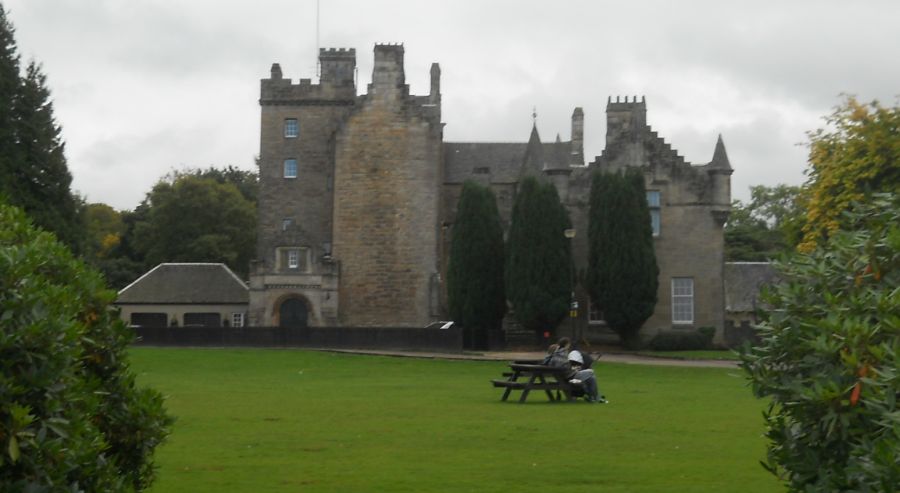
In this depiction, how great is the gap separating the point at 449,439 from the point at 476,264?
37.9m

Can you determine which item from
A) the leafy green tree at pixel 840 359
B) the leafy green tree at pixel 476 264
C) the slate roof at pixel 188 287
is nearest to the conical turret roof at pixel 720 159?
the leafy green tree at pixel 476 264

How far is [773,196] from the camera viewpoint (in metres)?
102

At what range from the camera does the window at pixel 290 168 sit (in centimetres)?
6438

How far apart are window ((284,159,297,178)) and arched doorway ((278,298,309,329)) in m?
8.06

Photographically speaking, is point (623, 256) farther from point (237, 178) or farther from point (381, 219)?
point (237, 178)

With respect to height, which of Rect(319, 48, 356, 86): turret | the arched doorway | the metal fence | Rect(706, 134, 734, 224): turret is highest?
Rect(319, 48, 356, 86): turret

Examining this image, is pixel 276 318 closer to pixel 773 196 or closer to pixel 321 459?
pixel 321 459

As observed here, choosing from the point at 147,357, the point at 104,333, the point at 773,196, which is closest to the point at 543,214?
the point at 147,357

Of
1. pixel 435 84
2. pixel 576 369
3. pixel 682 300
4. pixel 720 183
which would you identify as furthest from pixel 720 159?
pixel 576 369

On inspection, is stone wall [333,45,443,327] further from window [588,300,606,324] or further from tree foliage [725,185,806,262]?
tree foliage [725,185,806,262]

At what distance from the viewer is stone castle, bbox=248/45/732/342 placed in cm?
5800

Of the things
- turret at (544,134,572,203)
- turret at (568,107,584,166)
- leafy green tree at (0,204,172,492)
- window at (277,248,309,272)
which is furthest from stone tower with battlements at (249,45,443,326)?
leafy green tree at (0,204,172,492)

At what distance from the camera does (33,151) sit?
5712 cm

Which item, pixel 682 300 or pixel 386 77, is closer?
pixel 682 300
